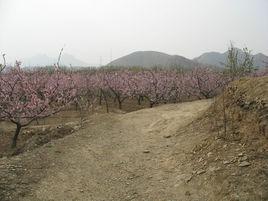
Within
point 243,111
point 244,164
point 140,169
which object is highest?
point 243,111

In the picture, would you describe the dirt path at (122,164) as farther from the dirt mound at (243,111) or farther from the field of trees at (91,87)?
the field of trees at (91,87)

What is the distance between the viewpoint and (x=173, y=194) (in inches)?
356

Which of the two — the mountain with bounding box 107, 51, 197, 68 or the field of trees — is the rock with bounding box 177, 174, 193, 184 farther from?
the mountain with bounding box 107, 51, 197, 68

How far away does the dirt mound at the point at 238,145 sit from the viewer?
8.26 metres

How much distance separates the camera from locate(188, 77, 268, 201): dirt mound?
8.26 m

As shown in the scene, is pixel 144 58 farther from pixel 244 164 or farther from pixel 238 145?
pixel 244 164

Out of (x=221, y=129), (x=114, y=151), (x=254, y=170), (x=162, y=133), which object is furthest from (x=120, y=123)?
(x=254, y=170)

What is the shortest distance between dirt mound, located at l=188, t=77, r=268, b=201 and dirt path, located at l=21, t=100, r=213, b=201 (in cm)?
55

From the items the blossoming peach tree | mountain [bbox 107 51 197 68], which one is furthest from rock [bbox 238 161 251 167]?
mountain [bbox 107 51 197 68]

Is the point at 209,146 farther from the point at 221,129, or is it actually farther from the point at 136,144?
the point at 136,144

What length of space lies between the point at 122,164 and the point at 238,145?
344 cm

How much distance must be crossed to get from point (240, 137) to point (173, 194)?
2612mm

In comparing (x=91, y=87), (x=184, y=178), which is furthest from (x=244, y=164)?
(x=91, y=87)

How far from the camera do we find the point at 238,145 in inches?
391
